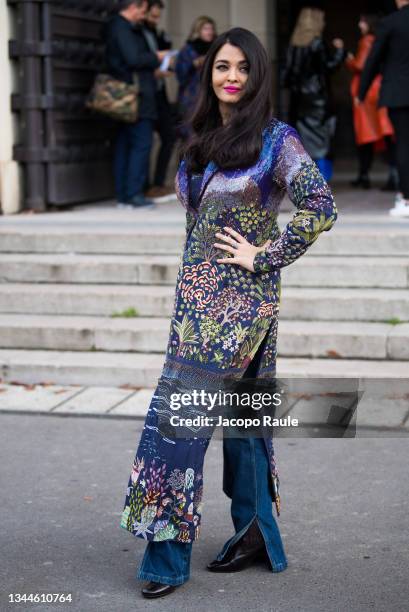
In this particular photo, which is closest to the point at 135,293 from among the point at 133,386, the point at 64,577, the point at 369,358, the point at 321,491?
the point at 133,386

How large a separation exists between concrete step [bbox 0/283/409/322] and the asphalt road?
1.58m

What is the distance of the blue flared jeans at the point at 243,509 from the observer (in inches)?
165

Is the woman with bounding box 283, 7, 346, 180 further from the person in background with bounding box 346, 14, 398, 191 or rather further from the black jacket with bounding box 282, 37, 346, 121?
the person in background with bounding box 346, 14, 398, 191

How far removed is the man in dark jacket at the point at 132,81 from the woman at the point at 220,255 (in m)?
6.51

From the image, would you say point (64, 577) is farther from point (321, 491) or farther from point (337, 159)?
point (337, 159)

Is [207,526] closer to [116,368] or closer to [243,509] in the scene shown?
[243,509]

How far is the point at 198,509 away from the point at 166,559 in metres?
0.21

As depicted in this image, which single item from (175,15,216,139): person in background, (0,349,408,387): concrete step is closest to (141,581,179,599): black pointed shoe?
(0,349,408,387): concrete step

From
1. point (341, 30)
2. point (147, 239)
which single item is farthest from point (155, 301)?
point (341, 30)

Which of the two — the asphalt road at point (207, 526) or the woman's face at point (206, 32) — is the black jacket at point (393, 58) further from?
the asphalt road at point (207, 526)

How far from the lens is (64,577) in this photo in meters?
4.45

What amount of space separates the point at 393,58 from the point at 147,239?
2.73 m

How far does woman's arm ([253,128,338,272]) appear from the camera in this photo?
4.01 meters
